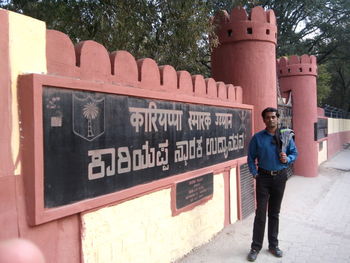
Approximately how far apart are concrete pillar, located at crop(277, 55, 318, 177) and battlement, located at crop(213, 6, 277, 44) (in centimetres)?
434

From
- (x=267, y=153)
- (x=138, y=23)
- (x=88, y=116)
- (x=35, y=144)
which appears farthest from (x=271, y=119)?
(x=138, y=23)

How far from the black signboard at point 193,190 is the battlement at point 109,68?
1.01m

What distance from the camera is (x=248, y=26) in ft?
19.9

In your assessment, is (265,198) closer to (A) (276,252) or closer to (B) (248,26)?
(A) (276,252)

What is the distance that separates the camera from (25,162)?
7.65 ft

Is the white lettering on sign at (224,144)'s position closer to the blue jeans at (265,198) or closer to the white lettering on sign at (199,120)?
the white lettering on sign at (199,120)

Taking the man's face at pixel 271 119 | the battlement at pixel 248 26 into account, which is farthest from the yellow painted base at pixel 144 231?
the battlement at pixel 248 26

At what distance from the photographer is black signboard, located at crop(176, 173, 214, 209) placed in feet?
13.5

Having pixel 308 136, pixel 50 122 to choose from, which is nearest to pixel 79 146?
pixel 50 122

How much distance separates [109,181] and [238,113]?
322cm

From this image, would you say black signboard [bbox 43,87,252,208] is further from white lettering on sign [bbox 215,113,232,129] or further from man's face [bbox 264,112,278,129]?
man's face [bbox 264,112,278,129]

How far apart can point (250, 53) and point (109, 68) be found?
11.6ft

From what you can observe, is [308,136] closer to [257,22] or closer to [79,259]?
[257,22]

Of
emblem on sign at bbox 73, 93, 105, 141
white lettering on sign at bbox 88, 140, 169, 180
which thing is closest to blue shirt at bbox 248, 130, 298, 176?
white lettering on sign at bbox 88, 140, 169, 180
